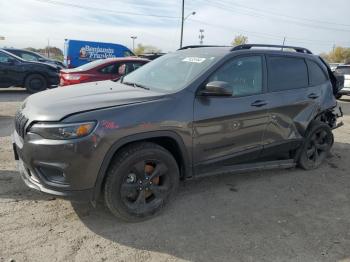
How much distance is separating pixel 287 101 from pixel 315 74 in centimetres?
97

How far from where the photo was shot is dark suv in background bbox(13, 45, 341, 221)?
310 centimetres

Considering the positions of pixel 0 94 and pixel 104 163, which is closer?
pixel 104 163

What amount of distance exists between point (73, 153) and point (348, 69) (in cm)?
1517

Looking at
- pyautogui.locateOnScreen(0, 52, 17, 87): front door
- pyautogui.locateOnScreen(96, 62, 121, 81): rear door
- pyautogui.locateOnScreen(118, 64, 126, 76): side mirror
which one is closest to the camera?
pyautogui.locateOnScreen(118, 64, 126, 76): side mirror

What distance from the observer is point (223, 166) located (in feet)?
13.5

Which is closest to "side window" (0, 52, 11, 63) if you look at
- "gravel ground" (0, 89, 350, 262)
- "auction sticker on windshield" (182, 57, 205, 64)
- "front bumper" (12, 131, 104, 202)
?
"gravel ground" (0, 89, 350, 262)

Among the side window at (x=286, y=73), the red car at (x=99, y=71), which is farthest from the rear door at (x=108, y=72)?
the side window at (x=286, y=73)

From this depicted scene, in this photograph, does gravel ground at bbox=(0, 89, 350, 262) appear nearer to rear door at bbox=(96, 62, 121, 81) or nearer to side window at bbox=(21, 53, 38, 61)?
rear door at bbox=(96, 62, 121, 81)

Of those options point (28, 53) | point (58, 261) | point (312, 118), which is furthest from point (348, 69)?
point (58, 261)

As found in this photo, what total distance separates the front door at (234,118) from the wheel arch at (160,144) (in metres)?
0.14

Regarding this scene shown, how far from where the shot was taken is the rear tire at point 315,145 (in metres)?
5.24

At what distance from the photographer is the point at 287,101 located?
4.67 metres

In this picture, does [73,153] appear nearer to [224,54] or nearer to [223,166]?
[223,166]

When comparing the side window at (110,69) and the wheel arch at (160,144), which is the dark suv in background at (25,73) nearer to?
the side window at (110,69)
